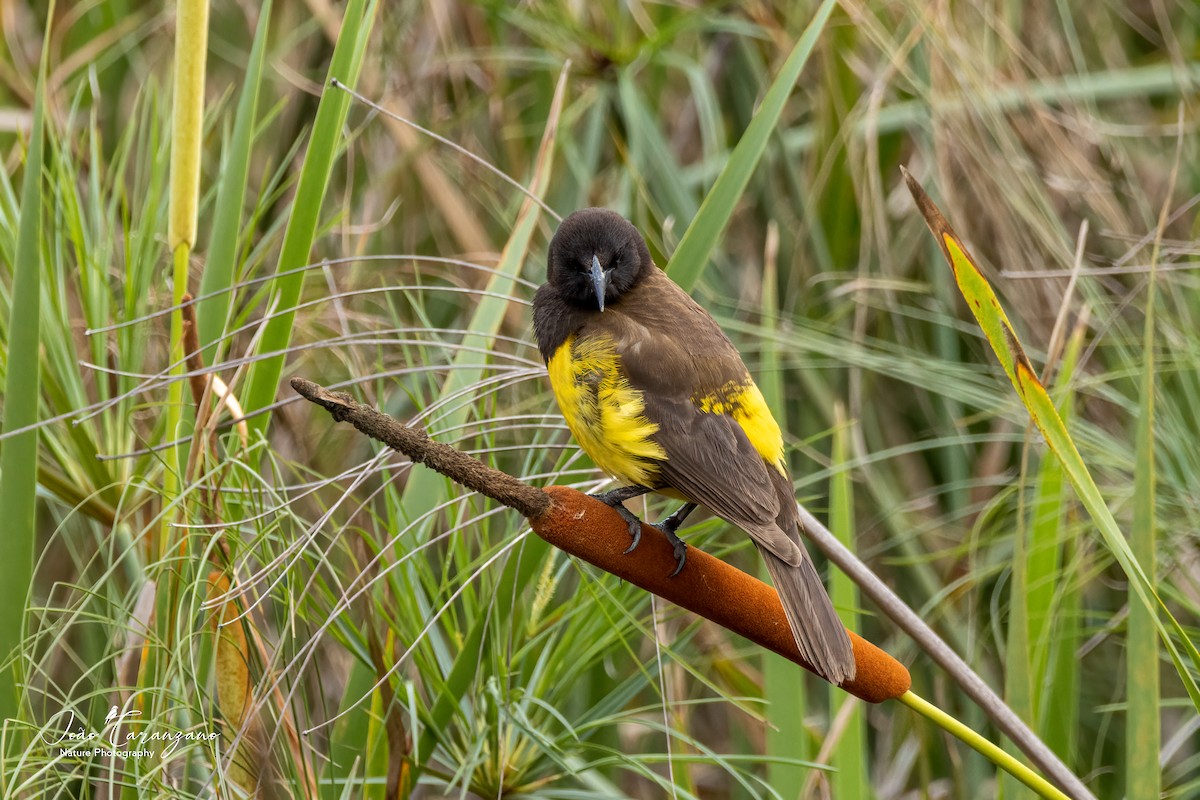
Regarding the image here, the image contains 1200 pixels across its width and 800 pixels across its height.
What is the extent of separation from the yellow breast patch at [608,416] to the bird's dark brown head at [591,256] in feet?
0.62

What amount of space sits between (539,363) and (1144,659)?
4.59ft

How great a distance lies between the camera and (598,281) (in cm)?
222

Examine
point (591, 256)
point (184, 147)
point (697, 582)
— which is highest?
point (184, 147)

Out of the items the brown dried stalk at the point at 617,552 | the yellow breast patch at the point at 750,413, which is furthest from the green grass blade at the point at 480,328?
the brown dried stalk at the point at 617,552

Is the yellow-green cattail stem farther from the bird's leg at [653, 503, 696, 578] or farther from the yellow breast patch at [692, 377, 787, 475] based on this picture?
the yellow breast patch at [692, 377, 787, 475]

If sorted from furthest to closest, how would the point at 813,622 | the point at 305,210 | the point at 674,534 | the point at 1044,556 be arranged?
the point at 1044,556, the point at 674,534, the point at 305,210, the point at 813,622

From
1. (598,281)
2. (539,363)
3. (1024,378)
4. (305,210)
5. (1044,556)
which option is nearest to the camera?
(1024,378)

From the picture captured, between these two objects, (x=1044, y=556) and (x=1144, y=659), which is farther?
(x=1044, y=556)

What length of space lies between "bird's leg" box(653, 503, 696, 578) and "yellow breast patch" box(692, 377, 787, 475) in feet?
0.53

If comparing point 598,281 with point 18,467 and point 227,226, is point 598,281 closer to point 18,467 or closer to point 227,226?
point 227,226

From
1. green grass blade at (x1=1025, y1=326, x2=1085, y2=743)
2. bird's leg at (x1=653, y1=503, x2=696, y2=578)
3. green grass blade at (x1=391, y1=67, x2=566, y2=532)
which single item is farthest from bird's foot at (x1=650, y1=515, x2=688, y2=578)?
green grass blade at (x1=1025, y1=326, x2=1085, y2=743)

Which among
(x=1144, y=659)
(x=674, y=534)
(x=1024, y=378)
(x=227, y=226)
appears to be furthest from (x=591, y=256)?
(x=1144, y=659)

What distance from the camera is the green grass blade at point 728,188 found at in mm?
1816

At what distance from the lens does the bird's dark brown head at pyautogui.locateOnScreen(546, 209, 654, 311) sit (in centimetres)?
227
